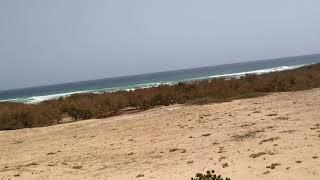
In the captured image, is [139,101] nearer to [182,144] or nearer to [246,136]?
[182,144]

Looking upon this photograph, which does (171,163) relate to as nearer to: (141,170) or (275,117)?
(141,170)

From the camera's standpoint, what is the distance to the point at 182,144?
1777 centimetres

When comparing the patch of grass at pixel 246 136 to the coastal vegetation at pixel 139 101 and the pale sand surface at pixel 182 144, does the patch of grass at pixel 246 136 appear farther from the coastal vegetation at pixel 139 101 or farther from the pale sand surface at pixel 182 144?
the coastal vegetation at pixel 139 101

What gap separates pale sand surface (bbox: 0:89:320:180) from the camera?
13375 mm

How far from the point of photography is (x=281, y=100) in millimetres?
25641

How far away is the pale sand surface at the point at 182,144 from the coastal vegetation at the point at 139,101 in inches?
169

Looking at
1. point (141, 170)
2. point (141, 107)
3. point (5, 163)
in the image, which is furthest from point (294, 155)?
point (141, 107)

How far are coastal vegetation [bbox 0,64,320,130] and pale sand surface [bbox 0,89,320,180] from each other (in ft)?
14.1

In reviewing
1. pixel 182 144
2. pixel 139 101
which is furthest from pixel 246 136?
pixel 139 101

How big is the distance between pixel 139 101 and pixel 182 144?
53.2ft

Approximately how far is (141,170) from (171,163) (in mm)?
923

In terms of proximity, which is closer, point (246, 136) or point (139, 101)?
point (246, 136)

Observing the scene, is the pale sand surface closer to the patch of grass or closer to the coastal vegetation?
the patch of grass

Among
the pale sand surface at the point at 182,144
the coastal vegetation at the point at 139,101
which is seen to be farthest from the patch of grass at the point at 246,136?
the coastal vegetation at the point at 139,101
